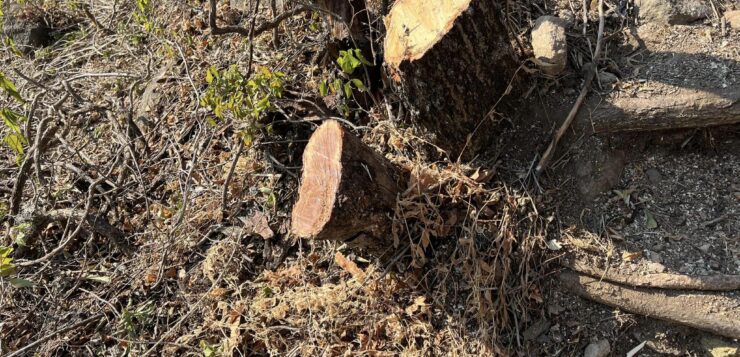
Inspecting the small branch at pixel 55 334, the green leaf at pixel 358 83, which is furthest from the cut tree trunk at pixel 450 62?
Answer: the small branch at pixel 55 334

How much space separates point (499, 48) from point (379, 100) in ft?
2.30

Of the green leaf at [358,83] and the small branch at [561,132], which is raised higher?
Result: the green leaf at [358,83]

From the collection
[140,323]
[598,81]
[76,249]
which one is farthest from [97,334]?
[598,81]

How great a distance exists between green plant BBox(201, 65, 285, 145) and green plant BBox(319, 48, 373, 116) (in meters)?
0.25

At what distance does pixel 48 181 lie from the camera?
3580 millimetres

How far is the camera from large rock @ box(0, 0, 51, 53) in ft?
14.6

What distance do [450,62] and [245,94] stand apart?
1.08m

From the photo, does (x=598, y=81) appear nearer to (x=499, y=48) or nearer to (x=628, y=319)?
(x=499, y=48)

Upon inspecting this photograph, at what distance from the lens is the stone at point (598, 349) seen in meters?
2.51

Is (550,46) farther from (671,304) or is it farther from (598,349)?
(598,349)

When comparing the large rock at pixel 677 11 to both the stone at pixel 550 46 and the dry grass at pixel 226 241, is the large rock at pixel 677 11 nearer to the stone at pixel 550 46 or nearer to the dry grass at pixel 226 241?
the stone at pixel 550 46

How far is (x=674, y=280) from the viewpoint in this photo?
96.2 inches

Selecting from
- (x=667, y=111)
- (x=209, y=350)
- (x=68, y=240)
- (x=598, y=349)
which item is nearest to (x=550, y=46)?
(x=667, y=111)

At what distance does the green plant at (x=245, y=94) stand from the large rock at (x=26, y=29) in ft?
7.73
